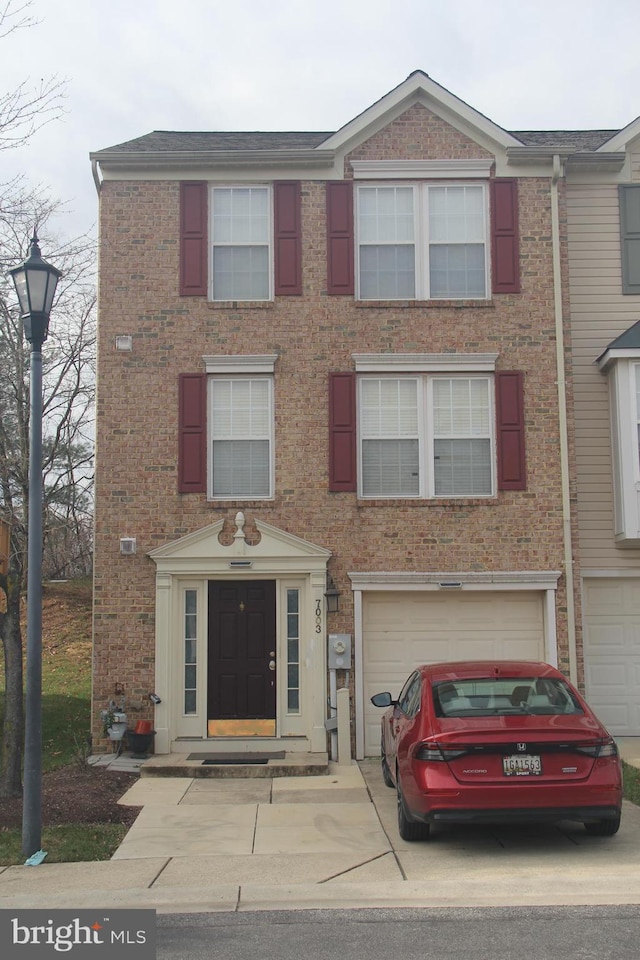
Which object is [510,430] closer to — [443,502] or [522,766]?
[443,502]

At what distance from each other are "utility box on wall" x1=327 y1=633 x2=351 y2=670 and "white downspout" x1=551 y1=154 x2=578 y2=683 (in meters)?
2.96

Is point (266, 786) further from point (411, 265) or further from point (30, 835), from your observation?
point (411, 265)

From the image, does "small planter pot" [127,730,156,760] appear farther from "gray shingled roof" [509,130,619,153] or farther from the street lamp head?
"gray shingled roof" [509,130,619,153]

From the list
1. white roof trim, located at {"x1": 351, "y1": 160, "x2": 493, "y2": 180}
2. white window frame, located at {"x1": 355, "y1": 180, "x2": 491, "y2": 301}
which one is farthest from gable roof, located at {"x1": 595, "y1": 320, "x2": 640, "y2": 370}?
white roof trim, located at {"x1": 351, "y1": 160, "x2": 493, "y2": 180}

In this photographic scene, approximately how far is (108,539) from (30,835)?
18.6 feet

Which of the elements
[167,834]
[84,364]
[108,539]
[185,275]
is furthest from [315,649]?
[84,364]

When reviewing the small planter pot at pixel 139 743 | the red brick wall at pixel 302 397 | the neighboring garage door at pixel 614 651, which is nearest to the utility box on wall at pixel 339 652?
the red brick wall at pixel 302 397

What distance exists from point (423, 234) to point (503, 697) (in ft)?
25.1

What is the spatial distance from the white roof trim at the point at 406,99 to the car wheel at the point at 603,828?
30.6 feet

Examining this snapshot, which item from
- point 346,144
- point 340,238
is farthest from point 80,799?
point 346,144

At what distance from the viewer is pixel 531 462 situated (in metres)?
13.2

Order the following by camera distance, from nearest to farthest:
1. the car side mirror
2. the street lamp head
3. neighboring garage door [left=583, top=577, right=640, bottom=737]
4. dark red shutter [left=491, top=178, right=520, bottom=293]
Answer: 1. the street lamp head
2. the car side mirror
3. dark red shutter [left=491, top=178, right=520, bottom=293]
4. neighboring garage door [left=583, top=577, right=640, bottom=737]

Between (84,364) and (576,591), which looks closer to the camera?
(576,591)

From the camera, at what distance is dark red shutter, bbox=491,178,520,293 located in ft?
44.3
